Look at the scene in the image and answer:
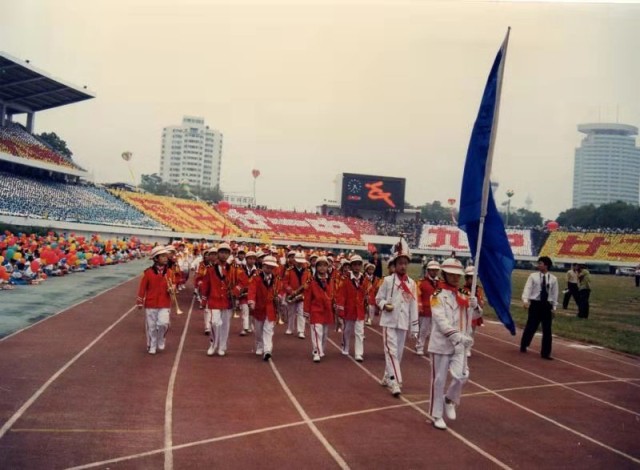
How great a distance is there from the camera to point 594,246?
202 ft

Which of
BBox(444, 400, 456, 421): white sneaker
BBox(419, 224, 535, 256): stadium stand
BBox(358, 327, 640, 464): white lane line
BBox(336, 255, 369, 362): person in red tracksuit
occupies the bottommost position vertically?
BBox(358, 327, 640, 464): white lane line

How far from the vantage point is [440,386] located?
6.85 m

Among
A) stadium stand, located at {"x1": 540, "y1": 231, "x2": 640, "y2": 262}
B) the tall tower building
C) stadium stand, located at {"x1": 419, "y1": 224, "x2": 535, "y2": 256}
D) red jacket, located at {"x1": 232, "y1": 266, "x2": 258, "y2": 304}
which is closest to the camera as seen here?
red jacket, located at {"x1": 232, "y1": 266, "x2": 258, "y2": 304}

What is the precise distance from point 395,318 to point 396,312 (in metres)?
0.08

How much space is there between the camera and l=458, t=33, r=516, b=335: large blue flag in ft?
23.3

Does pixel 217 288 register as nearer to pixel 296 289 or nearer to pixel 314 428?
pixel 296 289

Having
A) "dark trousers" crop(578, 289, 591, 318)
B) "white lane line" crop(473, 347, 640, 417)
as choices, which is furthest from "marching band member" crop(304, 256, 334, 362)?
"dark trousers" crop(578, 289, 591, 318)

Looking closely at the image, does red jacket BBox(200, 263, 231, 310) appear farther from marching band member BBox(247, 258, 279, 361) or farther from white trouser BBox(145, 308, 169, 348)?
white trouser BBox(145, 308, 169, 348)

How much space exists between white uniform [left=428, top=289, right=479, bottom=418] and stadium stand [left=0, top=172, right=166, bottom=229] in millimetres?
33493

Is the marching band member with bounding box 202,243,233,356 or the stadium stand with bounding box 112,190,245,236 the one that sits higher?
the stadium stand with bounding box 112,190,245,236

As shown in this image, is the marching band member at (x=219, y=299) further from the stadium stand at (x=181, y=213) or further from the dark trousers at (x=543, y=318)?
the stadium stand at (x=181, y=213)

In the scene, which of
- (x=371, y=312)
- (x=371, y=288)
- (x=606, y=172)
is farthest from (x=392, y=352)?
(x=606, y=172)

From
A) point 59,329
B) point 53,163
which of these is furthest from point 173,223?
point 59,329

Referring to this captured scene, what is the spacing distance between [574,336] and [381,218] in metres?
51.6
